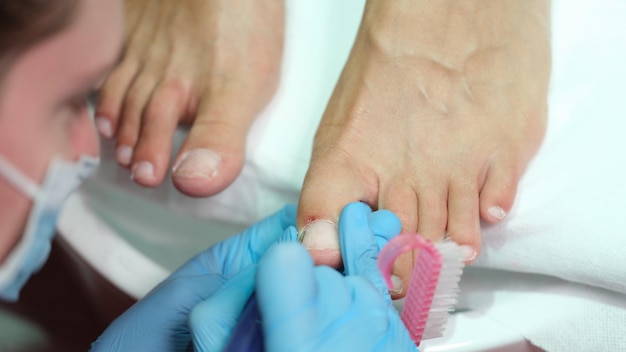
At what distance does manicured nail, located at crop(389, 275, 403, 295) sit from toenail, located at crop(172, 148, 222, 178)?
239 millimetres

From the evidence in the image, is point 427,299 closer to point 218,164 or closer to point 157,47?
point 218,164

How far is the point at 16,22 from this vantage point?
0.46 metres

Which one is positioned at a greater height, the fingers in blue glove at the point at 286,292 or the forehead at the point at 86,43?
the forehead at the point at 86,43

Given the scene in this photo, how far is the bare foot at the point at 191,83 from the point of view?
32.2 inches

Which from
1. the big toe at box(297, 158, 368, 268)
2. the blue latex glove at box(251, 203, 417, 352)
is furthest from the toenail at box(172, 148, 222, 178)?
the blue latex glove at box(251, 203, 417, 352)

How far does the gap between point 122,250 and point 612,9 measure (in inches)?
26.7

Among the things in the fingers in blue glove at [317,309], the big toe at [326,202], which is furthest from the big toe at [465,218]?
the fingers in blue glove at [317,309]

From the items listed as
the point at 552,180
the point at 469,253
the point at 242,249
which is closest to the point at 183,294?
the point at 242,249

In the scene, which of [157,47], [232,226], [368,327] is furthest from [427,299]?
[157,47]

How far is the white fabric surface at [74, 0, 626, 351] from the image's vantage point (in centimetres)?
69

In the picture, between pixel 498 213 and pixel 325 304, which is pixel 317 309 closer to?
pixel 325 304

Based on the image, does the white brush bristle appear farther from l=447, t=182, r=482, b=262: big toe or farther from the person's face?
the person's face

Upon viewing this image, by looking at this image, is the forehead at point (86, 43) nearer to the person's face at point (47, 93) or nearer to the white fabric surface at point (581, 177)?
the person's face at point (47, 93)

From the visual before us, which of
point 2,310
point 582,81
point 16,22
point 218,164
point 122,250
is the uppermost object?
point 16,22
